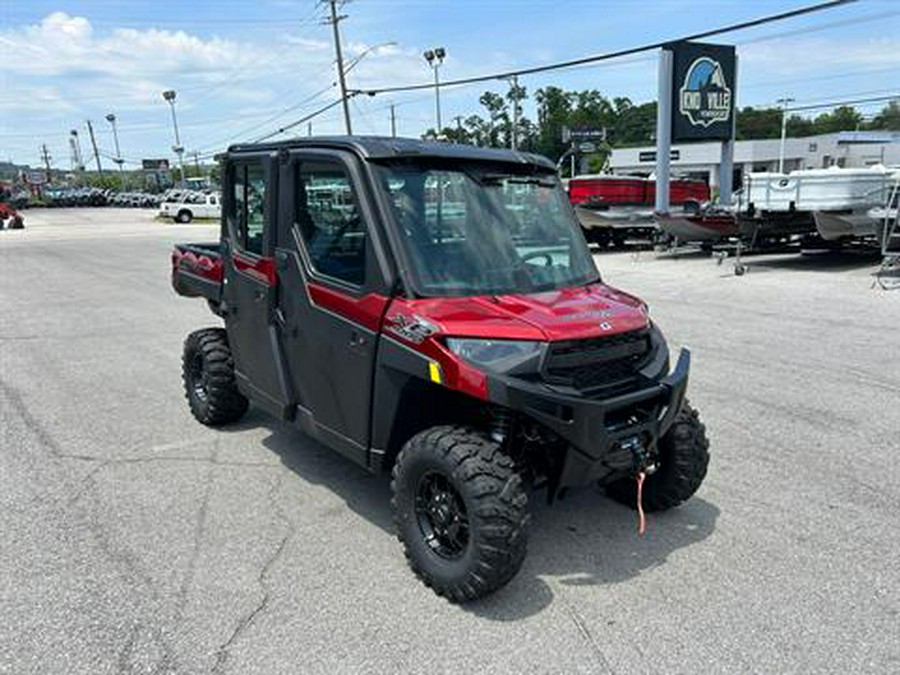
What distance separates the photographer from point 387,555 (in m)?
3.78

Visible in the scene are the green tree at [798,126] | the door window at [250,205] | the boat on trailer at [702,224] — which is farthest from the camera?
the green tree at [798,126]

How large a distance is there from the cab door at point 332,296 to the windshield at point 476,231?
0.68 feet

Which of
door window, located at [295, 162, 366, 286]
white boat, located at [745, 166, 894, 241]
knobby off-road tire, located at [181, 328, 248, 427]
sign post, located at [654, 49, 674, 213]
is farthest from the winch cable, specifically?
sign post, located at [654, 49, 674, 213]

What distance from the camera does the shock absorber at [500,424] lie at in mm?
3432

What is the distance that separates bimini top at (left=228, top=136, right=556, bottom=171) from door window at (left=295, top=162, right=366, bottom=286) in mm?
135

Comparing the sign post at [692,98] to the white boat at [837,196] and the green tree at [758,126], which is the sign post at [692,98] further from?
the green tree at [758,126]

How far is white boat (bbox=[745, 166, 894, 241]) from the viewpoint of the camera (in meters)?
14.7

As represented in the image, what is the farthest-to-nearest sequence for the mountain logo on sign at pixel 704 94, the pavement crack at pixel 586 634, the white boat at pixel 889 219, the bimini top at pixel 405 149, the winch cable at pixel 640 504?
the mountain logo on sign at pixel 704 94 < the white boat at pixel 889 219 < the bimini top at pixel 405 149 < the winch cable at pixel 640 504 < the pavement crack at pixel 586 634

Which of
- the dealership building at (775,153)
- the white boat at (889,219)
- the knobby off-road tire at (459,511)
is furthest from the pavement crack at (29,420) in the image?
the dealership building at (775,153)

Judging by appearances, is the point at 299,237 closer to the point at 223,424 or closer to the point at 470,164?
the point at 470,164

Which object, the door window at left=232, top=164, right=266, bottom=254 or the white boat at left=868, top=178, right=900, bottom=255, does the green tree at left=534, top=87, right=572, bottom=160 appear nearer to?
the white boat at left=868, top=178, right=900, bottom=255

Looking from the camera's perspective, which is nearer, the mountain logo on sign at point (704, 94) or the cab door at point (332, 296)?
the cab door at point (332, 296)

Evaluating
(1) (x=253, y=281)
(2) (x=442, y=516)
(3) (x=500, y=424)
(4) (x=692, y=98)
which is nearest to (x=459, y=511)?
(2) (x=442, y=516)

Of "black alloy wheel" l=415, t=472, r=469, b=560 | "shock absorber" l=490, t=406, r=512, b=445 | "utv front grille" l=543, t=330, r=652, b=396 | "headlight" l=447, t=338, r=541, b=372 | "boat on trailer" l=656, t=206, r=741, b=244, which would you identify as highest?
"headlight" l=447, t=338, r=541, b=372
